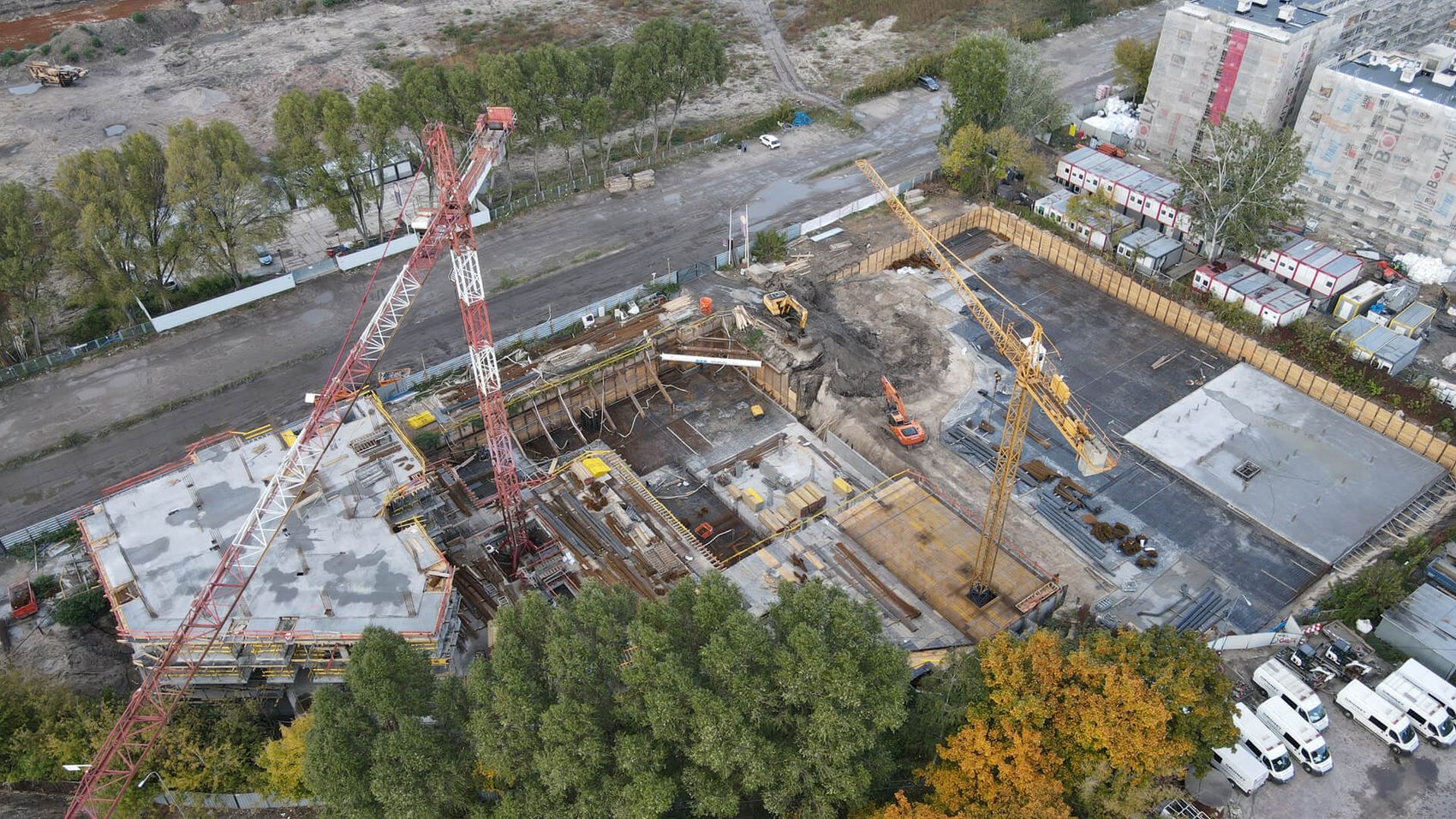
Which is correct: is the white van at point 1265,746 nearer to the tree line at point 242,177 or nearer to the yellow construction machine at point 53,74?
the tree line at point 242,177

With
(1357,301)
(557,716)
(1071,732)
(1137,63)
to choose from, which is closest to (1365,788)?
(1071,732)

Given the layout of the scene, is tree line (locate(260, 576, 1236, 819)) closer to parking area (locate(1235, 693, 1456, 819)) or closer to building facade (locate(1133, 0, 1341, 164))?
parking area (locate(1235, 693, 1456, 819))

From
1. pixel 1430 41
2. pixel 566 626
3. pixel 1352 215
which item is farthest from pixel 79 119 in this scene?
pixel 1430 41

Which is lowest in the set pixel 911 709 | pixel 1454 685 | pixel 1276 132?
pixel 1454 685

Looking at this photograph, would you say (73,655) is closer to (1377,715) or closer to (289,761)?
(289,761)

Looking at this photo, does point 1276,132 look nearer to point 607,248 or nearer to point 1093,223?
point 1093,223

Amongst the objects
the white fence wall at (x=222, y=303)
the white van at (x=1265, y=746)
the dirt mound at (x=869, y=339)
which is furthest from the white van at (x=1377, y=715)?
the white fence wall at (x=222, y=303)
